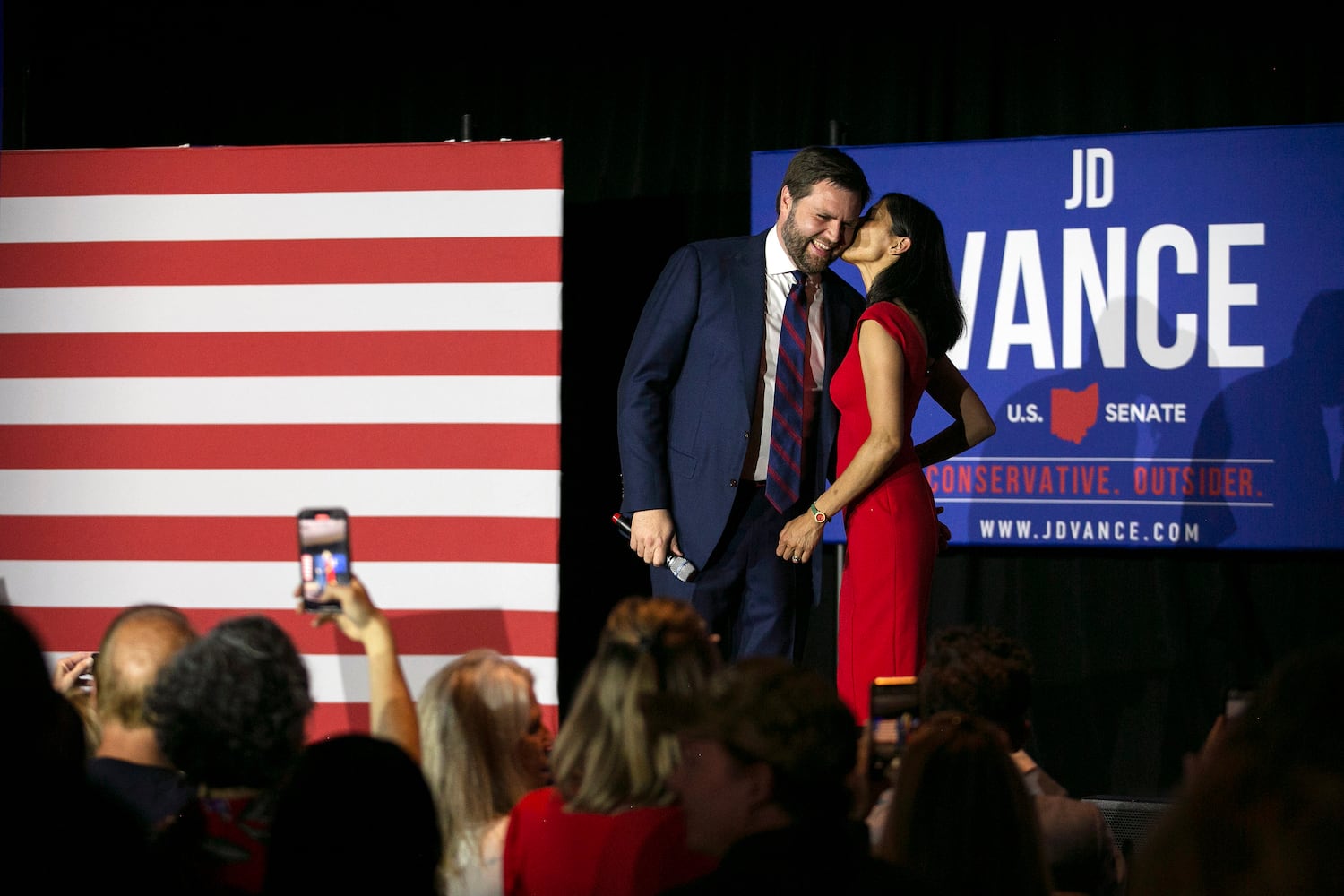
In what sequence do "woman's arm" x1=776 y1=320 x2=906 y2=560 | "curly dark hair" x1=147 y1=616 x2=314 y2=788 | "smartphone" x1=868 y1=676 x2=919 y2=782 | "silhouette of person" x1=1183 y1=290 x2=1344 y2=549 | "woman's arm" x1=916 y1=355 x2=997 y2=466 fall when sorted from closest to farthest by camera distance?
"curly dark hair" x1=147 y1=616 x2=314 y2=788, "smartphone" x1=868 y1=676 x2=919 y2=782, "woman's arm" x1=776 y1=320 x2=906 y2=560, "woman's arm" x1=916 y1=355 x2=997 y2=466, "silhouette of person" x1=1183 y1=290 x2=1344 y2=549

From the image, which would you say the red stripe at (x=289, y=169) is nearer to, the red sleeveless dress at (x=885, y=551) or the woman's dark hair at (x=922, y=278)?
the woman's dark hair at (x=922, y=278)

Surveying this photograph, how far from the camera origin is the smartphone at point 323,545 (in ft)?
8.67

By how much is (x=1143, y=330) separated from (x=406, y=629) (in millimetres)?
2270

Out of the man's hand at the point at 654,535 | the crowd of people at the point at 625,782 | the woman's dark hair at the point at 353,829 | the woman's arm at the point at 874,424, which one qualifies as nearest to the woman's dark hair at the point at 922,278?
the woman's arm at the point at 874,424

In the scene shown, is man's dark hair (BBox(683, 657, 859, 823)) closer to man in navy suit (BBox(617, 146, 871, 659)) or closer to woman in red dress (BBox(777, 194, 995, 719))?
woman in red dress (BBox(777, 194, 995, 719))

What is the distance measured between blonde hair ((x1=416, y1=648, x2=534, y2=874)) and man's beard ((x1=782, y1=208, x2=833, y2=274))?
1.52m

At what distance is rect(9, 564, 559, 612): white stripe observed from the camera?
3531 millimetres

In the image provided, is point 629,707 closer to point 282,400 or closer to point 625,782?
point 625,782

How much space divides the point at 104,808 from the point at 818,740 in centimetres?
71

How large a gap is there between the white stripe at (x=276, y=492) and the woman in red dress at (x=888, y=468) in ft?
2.71

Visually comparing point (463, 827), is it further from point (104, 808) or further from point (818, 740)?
point (104, 808)

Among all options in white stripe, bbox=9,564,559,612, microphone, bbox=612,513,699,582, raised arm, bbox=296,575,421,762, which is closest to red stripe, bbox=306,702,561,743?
white stripe, bbox=9,564,559,612

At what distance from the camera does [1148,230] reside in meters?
3.96

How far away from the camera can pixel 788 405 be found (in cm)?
320
